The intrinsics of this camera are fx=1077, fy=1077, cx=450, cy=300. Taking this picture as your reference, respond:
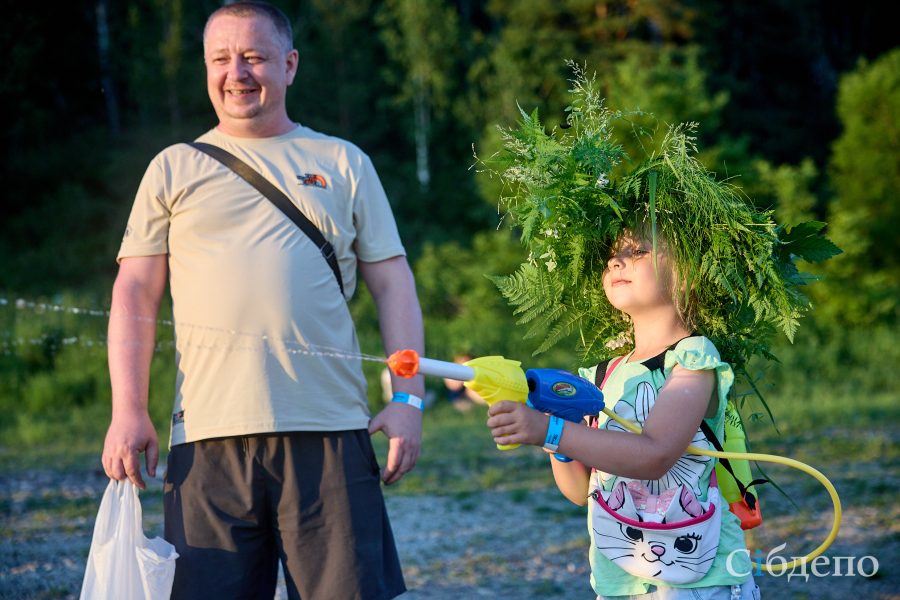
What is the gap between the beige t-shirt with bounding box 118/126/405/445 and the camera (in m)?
2.93

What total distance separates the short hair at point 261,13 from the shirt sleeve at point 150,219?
475 mm

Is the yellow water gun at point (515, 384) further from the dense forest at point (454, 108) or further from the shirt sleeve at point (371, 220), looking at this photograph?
the dense forest at point (454, 108)

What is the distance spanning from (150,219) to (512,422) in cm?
131

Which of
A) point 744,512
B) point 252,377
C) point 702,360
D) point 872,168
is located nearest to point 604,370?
point 702,360

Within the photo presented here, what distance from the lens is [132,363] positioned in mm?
2969

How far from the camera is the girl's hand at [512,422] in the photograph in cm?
230

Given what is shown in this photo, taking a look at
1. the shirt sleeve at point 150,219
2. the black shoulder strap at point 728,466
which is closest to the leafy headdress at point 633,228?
the black shoulder strap at point 728,466

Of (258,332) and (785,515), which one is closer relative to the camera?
(258,332)

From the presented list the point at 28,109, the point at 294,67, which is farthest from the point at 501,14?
the point at 294,67

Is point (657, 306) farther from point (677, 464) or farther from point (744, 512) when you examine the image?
point (744, 512)

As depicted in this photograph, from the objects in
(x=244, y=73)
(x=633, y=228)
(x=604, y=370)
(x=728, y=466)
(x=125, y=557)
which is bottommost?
(x=125, y=557)

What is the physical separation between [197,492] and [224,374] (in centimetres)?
33

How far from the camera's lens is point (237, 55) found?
3094 mm

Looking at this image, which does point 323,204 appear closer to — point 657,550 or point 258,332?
point 258,332
